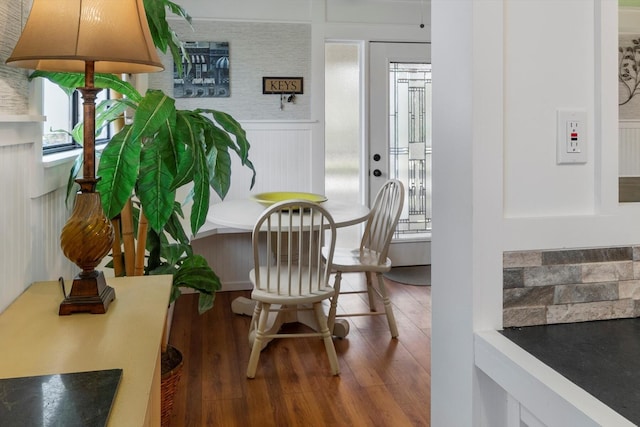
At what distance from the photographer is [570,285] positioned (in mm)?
1117

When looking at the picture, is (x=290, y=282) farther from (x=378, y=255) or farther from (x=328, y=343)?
(x=378, y=255)

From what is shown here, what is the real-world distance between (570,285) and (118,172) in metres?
1.30

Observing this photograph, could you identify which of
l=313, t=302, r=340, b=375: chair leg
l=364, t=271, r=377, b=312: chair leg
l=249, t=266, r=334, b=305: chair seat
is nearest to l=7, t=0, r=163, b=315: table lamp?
l=249, t=266, r=334, b=305: chair seat

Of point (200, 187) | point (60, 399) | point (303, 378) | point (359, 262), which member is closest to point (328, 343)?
point (303, 378)

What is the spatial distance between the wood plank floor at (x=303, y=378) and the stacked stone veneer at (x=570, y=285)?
1.48 metres

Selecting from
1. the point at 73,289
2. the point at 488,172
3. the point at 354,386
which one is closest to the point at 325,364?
the point at 354,386

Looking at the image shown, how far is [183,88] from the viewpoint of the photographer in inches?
178

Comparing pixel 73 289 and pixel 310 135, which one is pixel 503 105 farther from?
pixel 310 135

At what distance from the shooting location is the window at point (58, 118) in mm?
2352

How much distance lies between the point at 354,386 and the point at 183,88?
2.89 m

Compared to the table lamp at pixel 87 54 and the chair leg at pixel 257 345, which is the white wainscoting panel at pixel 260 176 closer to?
the chair leg at pixel 257 345

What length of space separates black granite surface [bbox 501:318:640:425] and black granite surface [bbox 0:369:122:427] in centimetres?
72

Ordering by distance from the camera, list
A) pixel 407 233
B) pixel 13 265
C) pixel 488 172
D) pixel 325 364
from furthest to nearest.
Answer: pixel 407 233 < pixel 325 364 < pixel 13 265 < pixel 488 172

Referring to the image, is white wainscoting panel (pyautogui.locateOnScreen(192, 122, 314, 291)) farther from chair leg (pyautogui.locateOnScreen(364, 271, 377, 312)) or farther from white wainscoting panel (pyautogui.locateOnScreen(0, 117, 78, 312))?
white wainscoting panel (pyautogui.locateOnScreen(0, 117, 78, 312))
